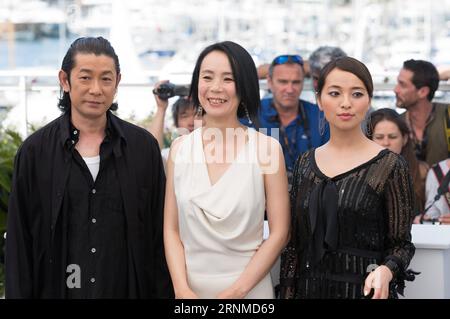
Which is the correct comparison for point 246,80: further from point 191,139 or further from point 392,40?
point 392,40

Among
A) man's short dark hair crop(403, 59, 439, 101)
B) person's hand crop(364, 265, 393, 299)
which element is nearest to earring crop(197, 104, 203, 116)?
person's hand crop(364, 265, 393, 299)

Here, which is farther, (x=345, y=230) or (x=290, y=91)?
(x=290, y=91)

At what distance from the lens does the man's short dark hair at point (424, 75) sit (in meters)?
6.61

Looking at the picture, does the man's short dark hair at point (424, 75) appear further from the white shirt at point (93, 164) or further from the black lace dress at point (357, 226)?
the white shirt at point (93, 164)

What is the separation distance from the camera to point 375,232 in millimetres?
3236

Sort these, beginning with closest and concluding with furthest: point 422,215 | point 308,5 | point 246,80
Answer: point 246,80 < point 422,215 < point 308,5

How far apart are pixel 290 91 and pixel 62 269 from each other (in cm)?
322

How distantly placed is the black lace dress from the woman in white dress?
19 centimetres

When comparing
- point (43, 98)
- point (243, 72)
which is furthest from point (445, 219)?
point (43, 98)

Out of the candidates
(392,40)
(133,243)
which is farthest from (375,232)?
(392,40)

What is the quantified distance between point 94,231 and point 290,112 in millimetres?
3083

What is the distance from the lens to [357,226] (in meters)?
3.22

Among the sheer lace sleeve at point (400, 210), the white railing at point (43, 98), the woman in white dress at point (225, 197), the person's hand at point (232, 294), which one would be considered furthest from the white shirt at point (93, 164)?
the white railing at point (43, 98)

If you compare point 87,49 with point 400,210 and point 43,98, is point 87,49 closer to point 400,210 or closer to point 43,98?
point 400,210
